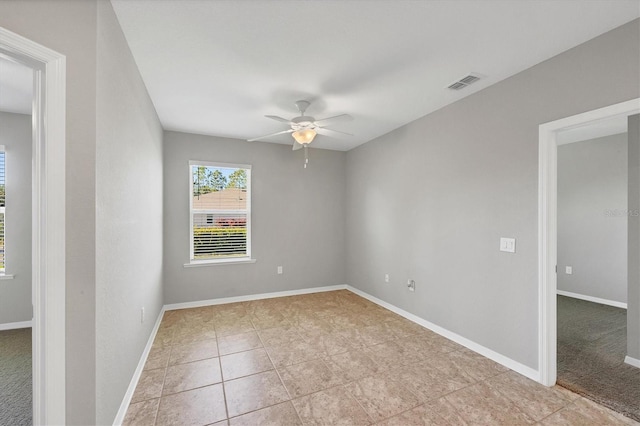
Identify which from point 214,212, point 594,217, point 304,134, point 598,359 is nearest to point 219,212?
point 214,212

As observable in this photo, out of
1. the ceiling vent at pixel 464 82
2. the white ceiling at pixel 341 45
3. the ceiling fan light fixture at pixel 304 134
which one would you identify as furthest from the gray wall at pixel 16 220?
the ceiling vent at pixel 464 82

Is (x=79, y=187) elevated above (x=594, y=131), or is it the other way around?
(x=594, y=131)

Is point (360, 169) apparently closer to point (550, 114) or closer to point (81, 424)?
point (550, 114)

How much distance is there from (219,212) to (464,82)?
3768 mm

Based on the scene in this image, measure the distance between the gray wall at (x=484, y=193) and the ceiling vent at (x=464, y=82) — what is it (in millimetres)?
249

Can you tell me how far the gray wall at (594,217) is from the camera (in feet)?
14.2

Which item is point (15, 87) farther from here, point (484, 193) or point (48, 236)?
point (484, 193)

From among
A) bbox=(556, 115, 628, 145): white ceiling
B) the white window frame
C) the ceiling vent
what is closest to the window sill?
the white window frame

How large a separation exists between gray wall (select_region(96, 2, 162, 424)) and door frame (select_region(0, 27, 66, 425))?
0.50 feet

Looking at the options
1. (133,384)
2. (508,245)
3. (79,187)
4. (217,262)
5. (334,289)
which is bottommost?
(334,289)

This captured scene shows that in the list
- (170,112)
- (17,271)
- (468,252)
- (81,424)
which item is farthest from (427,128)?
(17,271)

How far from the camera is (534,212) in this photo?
240 centimetres

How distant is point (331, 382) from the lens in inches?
91.4

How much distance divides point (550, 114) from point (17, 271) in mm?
5993
